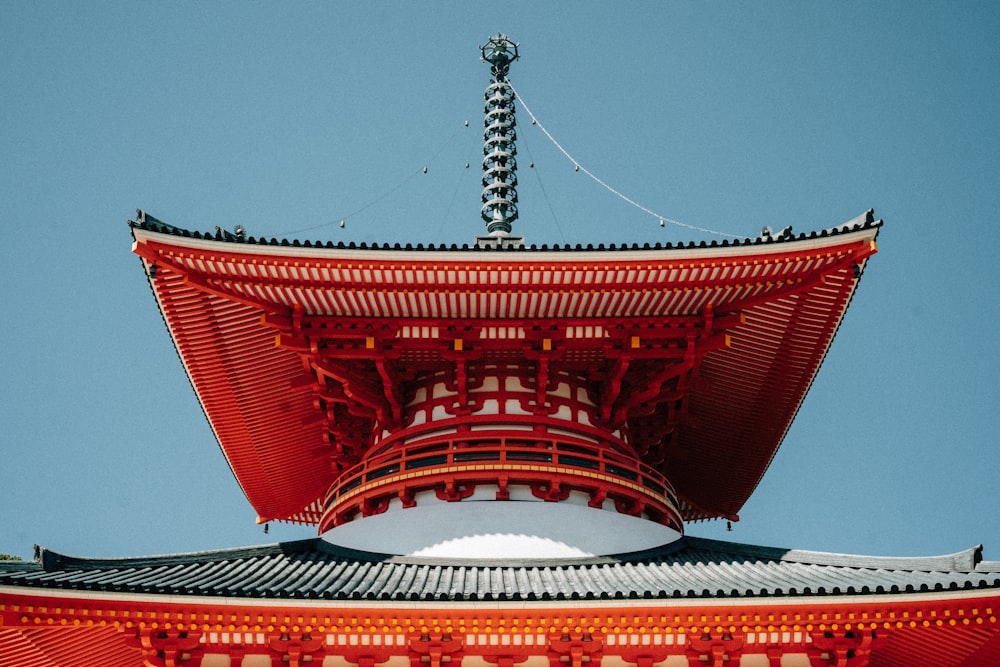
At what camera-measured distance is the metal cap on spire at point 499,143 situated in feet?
64.3

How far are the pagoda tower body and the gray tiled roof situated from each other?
0.17 ft

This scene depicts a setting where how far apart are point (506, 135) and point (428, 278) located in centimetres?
746

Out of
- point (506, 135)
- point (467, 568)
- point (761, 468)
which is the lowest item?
point (467, 568)

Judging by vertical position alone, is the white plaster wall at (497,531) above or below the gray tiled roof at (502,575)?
above

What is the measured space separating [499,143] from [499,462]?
26.7 ft

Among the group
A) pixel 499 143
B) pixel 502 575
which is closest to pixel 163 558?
pixel 502 575

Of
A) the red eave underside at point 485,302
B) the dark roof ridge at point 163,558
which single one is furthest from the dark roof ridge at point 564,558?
the red eave underside at point 485,302

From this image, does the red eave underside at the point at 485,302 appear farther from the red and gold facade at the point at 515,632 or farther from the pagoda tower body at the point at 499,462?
the red and gold facade at the point at 515,632

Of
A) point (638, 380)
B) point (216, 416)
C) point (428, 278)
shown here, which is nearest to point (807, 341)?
point (638, 380)

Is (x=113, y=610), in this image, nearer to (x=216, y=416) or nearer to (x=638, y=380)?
(x=216, y=416)

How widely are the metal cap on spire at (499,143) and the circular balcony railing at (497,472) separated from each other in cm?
459

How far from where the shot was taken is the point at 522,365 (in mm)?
15883

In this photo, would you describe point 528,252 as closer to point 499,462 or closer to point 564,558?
point 499,462

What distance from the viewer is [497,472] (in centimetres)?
1469
